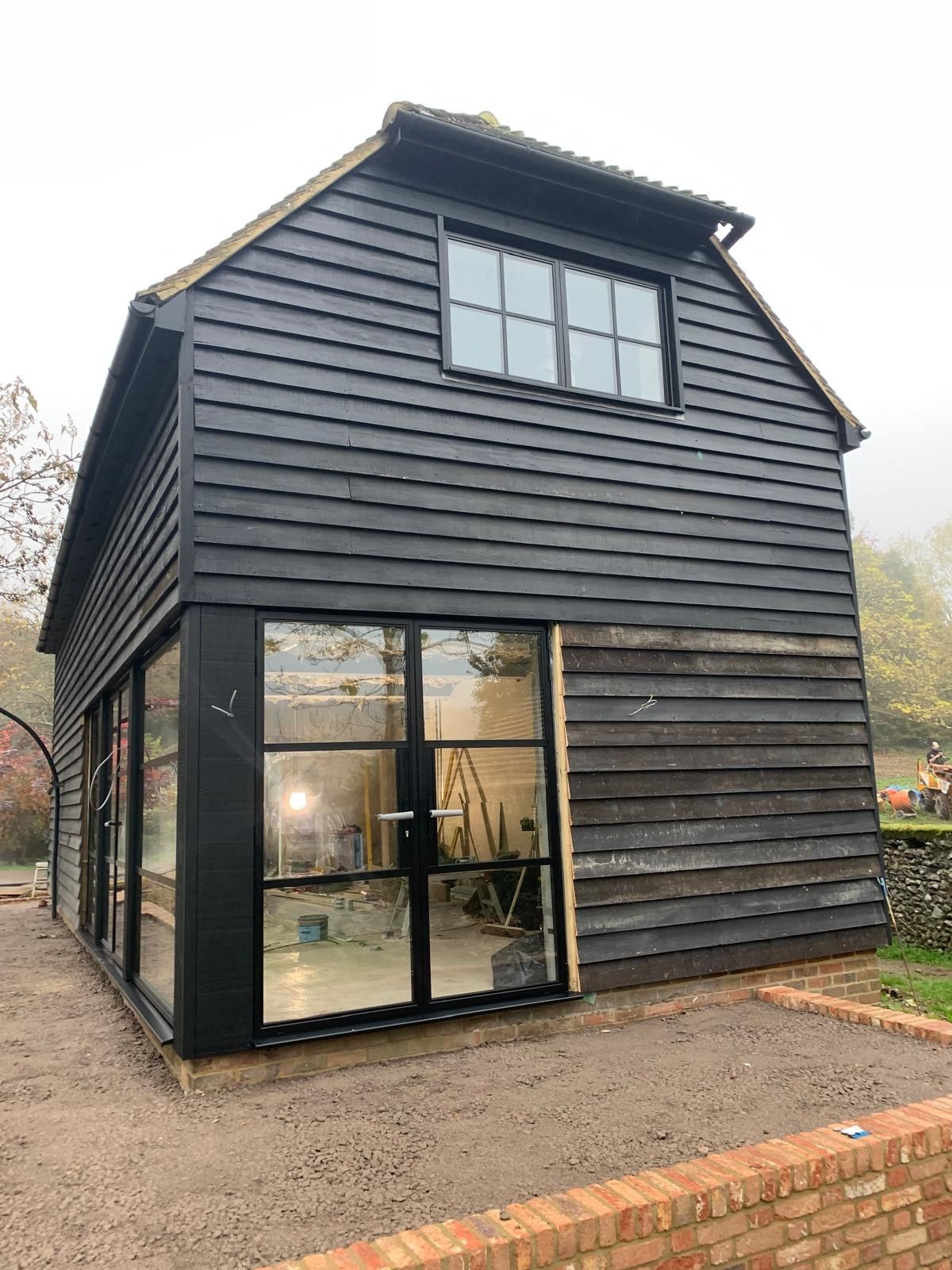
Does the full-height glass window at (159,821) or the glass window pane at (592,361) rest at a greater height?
the glass window pane at (592,361)

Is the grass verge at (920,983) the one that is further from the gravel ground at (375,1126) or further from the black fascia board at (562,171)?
the black fascia board at (562,171)

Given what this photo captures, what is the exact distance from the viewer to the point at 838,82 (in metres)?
60.1

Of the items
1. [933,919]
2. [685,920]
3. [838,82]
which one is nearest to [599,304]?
[685,920]

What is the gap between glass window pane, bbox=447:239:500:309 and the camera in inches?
202

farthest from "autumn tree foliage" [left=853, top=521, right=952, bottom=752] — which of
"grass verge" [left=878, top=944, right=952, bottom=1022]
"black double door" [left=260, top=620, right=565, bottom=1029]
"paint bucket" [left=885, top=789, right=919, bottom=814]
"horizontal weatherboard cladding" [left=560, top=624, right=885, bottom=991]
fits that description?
"black double door" [left=260, top=620, right=565, bottom=1029]

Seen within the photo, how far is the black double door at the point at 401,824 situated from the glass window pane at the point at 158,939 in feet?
2.41

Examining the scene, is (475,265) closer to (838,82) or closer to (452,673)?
(452,673)

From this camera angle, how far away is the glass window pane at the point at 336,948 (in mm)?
3975

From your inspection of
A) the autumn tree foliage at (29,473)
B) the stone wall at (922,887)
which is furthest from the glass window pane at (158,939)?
the autumn tree foliage at (29,473)

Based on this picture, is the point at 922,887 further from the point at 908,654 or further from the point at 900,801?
the point at 908,654

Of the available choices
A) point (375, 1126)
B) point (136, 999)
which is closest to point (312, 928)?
point (375, 1126)

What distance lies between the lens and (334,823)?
4.21 meters

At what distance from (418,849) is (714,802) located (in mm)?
2014

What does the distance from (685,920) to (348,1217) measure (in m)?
2.94
